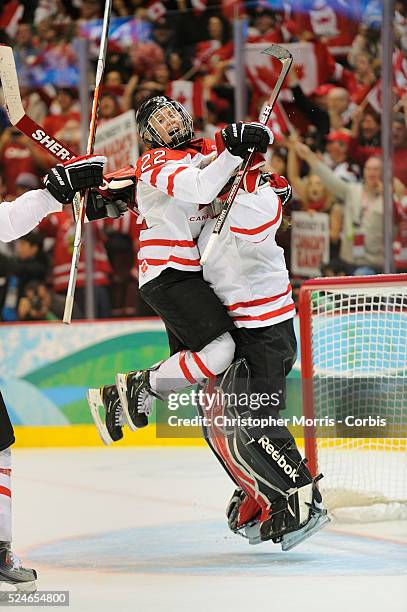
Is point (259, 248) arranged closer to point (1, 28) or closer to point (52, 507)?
point (52, 507)

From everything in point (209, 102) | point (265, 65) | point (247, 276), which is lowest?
point (247, 276)

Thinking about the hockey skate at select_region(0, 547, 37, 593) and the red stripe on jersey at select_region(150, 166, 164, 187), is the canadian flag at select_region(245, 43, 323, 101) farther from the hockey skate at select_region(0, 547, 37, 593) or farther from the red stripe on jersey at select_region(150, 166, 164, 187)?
the hockey skate at select_region(0, 547, 37, 593)

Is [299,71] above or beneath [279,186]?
above

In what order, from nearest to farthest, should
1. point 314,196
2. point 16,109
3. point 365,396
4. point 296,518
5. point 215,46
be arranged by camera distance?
point 16,109
point 296,518
point 365,396
point 314,196
point 215,46

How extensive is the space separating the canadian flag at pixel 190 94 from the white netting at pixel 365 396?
79.5 inches

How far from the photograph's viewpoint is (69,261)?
6.02 meters

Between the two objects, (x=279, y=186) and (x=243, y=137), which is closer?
(x=243, y=137)

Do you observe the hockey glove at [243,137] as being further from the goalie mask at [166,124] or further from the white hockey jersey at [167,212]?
the goalie mask at [166,124]

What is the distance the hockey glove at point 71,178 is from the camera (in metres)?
2.77

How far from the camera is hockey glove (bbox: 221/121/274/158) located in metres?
2.75

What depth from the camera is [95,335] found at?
5711mm

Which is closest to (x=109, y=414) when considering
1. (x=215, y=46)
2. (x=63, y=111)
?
(x=215, y=46)

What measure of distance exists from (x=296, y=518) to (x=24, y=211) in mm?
1070

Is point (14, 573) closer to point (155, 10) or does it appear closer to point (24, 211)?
point (24, 211)
